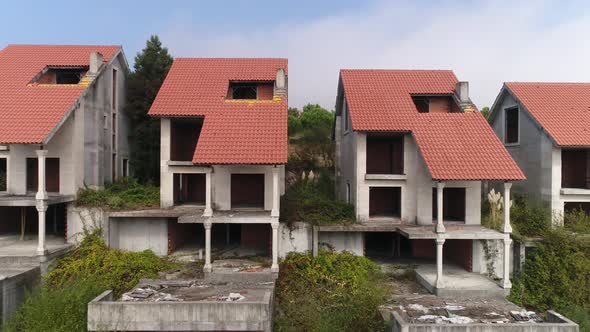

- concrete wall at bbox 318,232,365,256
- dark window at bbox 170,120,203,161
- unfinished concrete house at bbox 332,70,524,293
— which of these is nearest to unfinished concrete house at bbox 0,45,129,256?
dark window at bbox 170,120,203,161

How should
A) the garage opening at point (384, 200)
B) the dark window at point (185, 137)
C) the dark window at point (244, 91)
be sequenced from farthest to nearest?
the dark window at point (244, 91) → the dark window at point (185, 137) → the garage opening at point (384, 200)

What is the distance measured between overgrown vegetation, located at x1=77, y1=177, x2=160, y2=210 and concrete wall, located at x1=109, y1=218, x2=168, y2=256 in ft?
2.74

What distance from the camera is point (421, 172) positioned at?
18.5 metres

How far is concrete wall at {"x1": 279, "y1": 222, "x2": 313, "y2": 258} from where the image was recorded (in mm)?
18625

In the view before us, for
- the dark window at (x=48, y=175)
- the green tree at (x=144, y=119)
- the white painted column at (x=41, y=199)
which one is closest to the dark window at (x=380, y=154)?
the green tree at (x=144, y=119)

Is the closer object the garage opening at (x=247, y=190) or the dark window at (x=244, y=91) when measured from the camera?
the garage opening at (x=247, y=190)

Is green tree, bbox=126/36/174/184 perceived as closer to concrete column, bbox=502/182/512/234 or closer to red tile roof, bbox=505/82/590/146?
concrete column, bbox=502/182/512/234

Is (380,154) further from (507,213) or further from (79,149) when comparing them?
(79,149)

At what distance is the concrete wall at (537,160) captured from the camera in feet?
64.0

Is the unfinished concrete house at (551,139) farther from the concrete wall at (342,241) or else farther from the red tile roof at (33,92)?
the red tile roof at (33,92)

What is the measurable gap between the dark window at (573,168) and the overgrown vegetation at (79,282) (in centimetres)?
2053

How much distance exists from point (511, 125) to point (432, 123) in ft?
26.6

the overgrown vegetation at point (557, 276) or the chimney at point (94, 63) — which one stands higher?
the chimney at point (94, 63)

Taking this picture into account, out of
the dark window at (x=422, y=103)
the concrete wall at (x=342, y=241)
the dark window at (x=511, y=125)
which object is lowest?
the concrete wall at (x=342, y=241)
